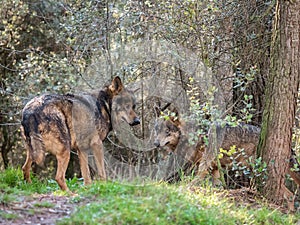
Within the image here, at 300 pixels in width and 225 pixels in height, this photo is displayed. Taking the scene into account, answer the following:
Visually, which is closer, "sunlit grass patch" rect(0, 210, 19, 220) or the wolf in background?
"sunlit grass patch" rect(0, 210, 19, 220)

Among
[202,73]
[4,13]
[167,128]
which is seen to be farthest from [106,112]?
[4,13]

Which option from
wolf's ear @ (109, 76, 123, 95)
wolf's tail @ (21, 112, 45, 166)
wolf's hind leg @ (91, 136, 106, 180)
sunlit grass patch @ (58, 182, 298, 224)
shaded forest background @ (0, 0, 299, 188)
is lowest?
sunlit grass patch @ (58, 182, 298, 224)

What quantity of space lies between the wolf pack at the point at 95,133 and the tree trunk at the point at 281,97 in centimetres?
57

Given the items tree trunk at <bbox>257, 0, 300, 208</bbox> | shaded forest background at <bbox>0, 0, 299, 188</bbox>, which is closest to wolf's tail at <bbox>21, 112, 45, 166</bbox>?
shaded forest background at <bbox>0, 0, 299, 188</bbox>

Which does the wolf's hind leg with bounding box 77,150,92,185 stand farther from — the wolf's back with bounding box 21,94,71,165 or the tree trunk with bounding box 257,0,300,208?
the tree trunk with bounding box 257,0,300,208

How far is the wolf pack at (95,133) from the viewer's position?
6898mm

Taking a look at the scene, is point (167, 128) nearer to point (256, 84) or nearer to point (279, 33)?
point (256, 84)

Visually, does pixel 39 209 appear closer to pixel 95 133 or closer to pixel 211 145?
pixel 95 133

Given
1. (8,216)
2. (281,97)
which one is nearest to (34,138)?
(8,216)

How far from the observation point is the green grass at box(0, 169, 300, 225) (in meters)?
5.05

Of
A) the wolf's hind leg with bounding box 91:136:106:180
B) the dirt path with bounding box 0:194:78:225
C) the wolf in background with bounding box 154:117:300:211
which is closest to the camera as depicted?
the dirt path with bounding box 0:194:78:225

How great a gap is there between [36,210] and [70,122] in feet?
7.69

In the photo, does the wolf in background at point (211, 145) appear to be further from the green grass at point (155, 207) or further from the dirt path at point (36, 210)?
the dirt path at point (36, 210)

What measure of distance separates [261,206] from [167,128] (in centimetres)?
304
